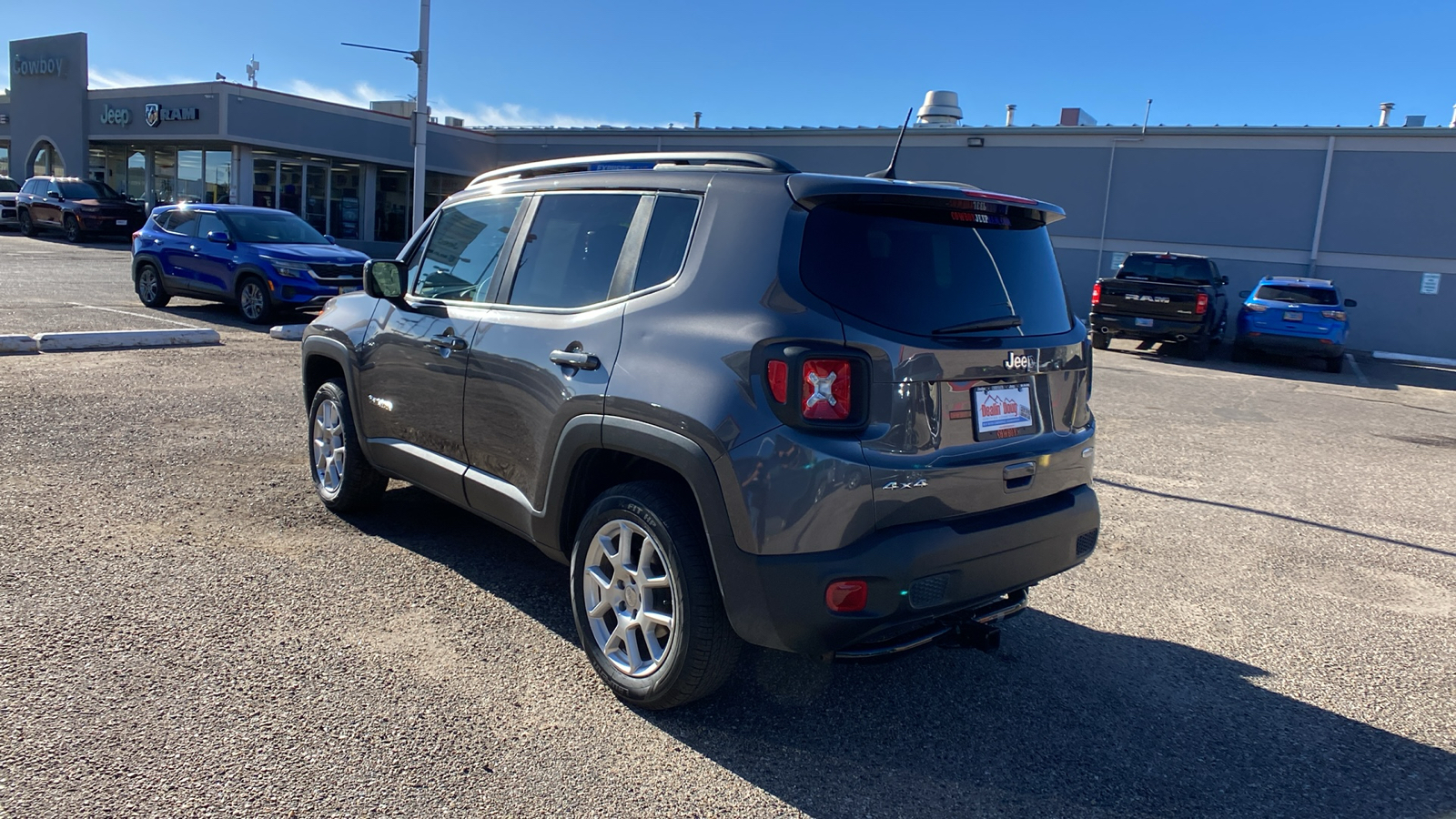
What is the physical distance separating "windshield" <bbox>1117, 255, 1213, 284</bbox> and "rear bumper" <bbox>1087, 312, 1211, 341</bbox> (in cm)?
89

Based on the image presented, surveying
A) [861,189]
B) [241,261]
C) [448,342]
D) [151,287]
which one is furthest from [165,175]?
[861,189]

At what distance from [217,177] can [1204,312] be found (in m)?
28.4

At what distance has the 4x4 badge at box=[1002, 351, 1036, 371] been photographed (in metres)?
3.48

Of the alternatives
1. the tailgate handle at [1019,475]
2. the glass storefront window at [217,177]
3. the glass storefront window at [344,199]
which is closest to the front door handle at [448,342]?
the tailgate handle at [1019,475]

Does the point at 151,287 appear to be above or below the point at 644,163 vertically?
below

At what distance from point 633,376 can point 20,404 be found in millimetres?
6790

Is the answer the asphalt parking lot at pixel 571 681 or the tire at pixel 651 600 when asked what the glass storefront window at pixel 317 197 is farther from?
the tire at pixel 651 600

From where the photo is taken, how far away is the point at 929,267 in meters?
3.38

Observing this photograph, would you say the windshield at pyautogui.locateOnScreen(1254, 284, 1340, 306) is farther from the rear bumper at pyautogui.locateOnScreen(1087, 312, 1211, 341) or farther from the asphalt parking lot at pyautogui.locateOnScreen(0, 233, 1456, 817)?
the asphalt parking lot at pyautogui.locateOnScreen(0, 233, 1456, 817)

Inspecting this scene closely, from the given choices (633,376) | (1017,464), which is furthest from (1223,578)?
(633,376)

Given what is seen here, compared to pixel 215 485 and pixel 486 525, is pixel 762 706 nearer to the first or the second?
pixel 486 525

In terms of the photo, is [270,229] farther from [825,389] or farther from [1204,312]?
[1204,312]

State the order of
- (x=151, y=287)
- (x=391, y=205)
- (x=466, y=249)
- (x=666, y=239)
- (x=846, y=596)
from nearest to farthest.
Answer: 1. (x=846, y=596)
2. (x=666, y=239)
3. (x=466, y=249)
4. (x=151, y=287)
5. (x=391, y=205)

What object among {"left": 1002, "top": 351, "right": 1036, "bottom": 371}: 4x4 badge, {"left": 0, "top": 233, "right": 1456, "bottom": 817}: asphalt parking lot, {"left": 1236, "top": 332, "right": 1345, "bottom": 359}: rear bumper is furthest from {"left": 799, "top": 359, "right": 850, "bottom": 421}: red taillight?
{"left": 1236, "top": 332, "right": 1345, "bottom": 359}: rear bumper
